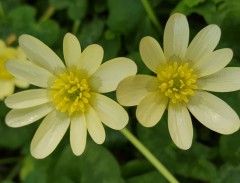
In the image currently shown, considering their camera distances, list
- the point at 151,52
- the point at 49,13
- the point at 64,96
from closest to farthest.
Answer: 1. the point at 151,52
2. the point at 64,96
3. the point at 49,13

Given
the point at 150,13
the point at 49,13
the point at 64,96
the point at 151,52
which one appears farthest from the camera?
the point at 49,13

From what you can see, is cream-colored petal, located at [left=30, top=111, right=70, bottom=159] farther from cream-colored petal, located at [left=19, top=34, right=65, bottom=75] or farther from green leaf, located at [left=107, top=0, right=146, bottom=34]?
green leaf, located at [left=107, top=0, right=146, bottom=34]

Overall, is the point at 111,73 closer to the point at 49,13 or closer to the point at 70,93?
the point at 70,93

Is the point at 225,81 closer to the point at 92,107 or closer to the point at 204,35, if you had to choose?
the point at 204,35

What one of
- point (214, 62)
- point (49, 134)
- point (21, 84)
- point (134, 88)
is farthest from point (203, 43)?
point (21, 84)

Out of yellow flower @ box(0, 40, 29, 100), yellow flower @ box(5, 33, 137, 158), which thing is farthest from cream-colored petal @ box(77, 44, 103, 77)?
yellow flower @ box(0, 40, 29, 100)

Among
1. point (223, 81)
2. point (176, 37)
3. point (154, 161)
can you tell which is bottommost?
point (154, 161)

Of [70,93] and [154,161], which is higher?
[70,93]
